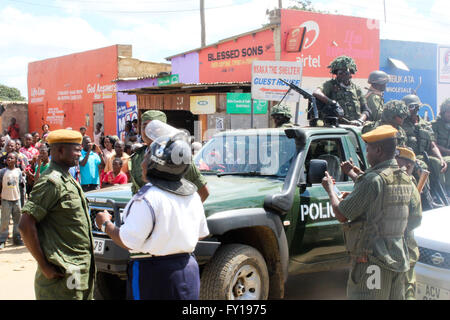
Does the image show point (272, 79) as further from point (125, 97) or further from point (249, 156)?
point (125, 97)

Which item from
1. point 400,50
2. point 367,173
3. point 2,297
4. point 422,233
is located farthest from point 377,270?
point 400,50

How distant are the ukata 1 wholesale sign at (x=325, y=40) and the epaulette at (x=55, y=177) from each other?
39.8ft

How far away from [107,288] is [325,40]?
12.8m

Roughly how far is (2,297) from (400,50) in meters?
16.2

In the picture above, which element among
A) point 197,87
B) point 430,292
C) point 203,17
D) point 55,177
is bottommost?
point 430,292

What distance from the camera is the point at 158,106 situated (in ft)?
46.6

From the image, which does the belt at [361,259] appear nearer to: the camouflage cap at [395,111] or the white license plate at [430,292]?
the white license plate at [430,292]

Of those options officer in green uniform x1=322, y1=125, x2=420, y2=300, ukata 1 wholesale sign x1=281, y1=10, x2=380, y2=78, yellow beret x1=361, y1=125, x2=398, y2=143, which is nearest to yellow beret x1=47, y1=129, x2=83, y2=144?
officer in green uniform x1=322, y1=125, x2=420, y2=300

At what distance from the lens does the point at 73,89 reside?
81.0 ft

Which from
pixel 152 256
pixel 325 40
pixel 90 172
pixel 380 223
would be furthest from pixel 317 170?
pixel 325 40

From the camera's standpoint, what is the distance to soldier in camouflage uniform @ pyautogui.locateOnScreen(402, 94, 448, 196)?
253 inches

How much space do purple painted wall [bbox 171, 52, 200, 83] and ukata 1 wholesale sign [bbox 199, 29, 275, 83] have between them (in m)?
0.33

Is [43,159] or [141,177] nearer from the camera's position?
[141,177]

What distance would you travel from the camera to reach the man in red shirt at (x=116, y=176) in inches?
306
